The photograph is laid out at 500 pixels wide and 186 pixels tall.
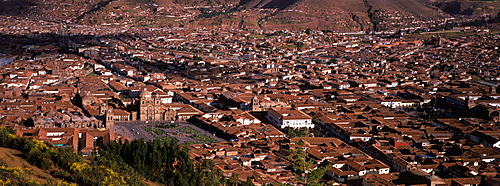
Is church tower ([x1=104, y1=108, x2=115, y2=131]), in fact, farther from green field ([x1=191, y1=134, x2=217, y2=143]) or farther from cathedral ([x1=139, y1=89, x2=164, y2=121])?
green field ([x1=191, y1=134, x2=217, y2=143])

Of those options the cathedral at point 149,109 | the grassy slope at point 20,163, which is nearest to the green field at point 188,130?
the cathedral at point 149,109

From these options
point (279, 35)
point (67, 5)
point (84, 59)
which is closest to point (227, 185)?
→ point (84, 59)

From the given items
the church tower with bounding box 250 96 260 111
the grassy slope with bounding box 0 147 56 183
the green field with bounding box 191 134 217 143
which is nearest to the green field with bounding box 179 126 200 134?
the green field with bounding box 191 134 217 143

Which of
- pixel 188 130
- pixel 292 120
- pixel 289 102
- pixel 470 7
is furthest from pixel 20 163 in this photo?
pixel 470 7

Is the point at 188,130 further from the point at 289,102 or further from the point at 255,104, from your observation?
the point at 289,102

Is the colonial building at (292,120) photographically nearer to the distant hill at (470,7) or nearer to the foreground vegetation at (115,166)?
the foreground vegetation at (115,166)
